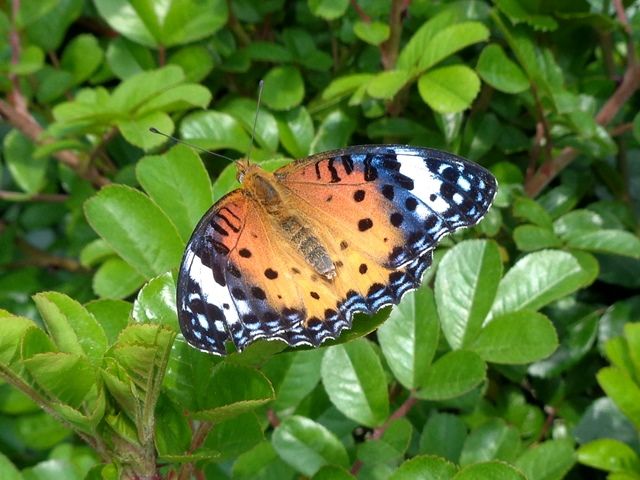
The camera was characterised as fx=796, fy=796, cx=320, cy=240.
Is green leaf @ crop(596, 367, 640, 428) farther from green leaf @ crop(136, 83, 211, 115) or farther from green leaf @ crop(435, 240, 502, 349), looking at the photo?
green leaf @ crop(136, 83, 211, 115)

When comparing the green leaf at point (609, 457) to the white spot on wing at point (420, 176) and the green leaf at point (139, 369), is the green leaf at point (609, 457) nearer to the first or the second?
the white spot on wing at point (420, 176)

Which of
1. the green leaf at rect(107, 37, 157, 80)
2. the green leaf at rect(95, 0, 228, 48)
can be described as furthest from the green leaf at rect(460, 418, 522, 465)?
the green leaf at rect(107, 37, 157, 80)

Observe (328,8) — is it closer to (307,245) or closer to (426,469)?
(307,245)

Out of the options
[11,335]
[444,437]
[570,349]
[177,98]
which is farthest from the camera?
[570,349]

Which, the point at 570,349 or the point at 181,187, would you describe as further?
the point at 570,349

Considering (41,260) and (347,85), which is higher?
(347,85)

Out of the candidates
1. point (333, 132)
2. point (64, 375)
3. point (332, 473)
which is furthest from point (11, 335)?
point (333, 132)

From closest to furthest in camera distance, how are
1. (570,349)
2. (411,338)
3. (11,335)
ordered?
(11,335)
(411,338)
(570,349)

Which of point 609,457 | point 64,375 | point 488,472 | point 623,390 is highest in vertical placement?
point 64,375

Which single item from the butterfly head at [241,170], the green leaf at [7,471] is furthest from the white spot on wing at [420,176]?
the green leaf at [7,471]
